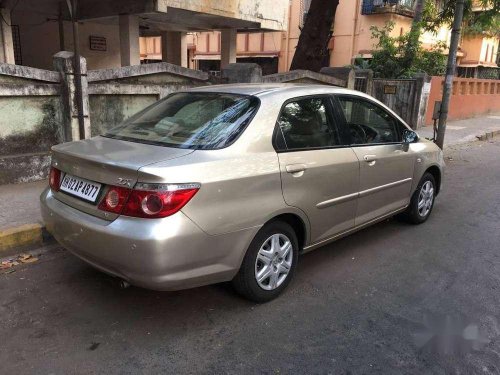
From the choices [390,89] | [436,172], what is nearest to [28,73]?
[436,172]

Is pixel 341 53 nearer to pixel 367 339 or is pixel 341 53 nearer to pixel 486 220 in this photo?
pixel 486 220

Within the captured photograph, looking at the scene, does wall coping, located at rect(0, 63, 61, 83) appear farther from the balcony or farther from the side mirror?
the balcony

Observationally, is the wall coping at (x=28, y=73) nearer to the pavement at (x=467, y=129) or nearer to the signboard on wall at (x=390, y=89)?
the pavement at (x=467, y=129)

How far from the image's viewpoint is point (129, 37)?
10805 mm

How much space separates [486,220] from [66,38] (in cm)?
1165

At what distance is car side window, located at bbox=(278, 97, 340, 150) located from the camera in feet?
11.8

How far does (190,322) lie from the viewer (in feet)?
10.6

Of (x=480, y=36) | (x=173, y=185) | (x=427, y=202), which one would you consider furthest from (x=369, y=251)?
(x=480, y=36)

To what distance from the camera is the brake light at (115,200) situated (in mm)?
2886

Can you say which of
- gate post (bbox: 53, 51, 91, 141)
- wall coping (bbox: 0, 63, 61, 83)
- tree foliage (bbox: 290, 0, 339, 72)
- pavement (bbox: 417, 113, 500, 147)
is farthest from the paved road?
pavement (bbox: 417, 113, 500, 147)

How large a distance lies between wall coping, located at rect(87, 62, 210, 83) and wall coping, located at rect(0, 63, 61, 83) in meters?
0.45

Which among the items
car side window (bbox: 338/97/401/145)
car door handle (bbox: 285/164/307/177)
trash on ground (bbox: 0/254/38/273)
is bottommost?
trash on ground (bbox: 0/254/38/273)

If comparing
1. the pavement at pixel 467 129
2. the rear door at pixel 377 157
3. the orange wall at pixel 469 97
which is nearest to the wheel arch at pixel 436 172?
the rear door at pixel 377 157

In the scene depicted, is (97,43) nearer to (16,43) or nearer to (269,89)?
(16,43)
